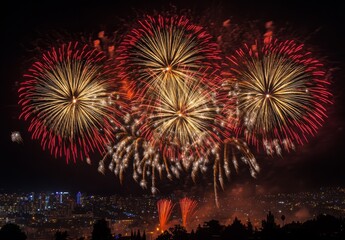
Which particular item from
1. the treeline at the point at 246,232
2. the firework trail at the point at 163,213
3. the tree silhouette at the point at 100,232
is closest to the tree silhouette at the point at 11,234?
the treeline at the point at 246,232

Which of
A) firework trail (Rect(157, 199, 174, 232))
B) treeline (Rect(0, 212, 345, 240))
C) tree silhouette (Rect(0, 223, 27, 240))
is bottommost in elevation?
treeline (Rect(0, 212, 345, 240))

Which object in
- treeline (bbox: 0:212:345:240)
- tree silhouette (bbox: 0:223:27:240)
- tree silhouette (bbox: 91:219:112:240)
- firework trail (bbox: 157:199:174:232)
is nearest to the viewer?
tree silhouette (bbox: 0:223:27:240)

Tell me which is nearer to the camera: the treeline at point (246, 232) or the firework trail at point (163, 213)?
the treeline at point (246, 232)

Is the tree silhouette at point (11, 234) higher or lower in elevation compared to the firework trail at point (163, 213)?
lower

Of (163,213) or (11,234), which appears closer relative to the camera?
(11,234)

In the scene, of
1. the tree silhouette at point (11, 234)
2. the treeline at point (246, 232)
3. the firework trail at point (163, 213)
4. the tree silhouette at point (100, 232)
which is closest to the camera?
the tree silhouette at point (11, 234)

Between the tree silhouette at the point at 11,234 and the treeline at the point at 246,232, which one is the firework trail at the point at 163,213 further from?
the tree silhouette at the point at 11,234

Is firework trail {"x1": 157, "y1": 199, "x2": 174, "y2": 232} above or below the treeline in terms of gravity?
above

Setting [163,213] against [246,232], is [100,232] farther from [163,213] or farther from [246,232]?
[163,213]

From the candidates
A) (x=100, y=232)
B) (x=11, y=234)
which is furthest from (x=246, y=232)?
(x=11, y=234)

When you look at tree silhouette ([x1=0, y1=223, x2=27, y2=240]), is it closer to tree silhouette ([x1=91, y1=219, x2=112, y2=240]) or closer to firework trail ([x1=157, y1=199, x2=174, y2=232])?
tree silhouette ([x1=91, y1=219, x2=112, y2=240])

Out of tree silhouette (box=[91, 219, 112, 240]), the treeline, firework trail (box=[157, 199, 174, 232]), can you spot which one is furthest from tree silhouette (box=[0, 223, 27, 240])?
firework trail (box=[157, 199, 174, 232])
